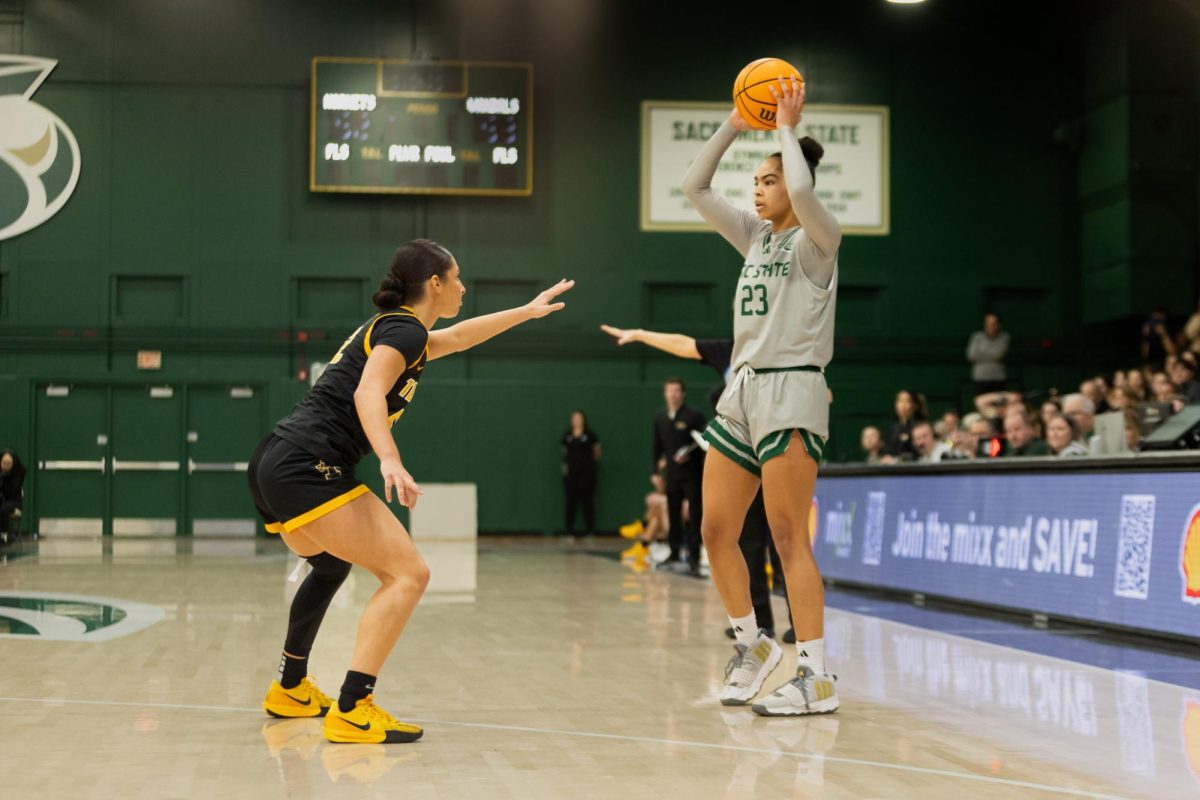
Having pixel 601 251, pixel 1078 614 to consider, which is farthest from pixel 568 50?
pixel 1078 614

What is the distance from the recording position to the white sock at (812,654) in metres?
4.93

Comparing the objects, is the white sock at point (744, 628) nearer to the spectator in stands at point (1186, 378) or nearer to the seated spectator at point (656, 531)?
the spectator in stands at point (1186, 378)

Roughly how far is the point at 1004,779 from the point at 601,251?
56.1 ft

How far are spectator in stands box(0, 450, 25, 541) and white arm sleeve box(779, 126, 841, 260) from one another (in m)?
13.9

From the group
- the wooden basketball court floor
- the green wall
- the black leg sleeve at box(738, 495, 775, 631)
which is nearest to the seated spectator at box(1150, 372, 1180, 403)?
the wooden basketball court floor

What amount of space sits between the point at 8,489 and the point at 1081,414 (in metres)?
12.4

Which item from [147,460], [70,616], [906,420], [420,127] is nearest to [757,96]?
[70,616]

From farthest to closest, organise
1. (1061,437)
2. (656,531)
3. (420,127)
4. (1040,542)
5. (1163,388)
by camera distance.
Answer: (420,127)
(656,531)
(1163,388)
(1061,437)
(1040,542)

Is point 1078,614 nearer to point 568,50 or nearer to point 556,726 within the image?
point 556,726

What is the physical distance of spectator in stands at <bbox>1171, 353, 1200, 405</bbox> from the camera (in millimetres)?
11887

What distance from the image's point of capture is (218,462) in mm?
19953

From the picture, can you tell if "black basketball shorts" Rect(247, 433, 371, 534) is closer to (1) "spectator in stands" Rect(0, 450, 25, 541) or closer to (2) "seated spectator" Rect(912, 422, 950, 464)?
(2) "seated spectator" Rect(912, 422, 950, 464)

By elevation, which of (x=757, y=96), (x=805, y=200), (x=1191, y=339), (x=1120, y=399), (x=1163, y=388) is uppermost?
(x=757, y=96)

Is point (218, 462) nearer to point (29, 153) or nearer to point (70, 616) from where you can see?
point (29, 153)
